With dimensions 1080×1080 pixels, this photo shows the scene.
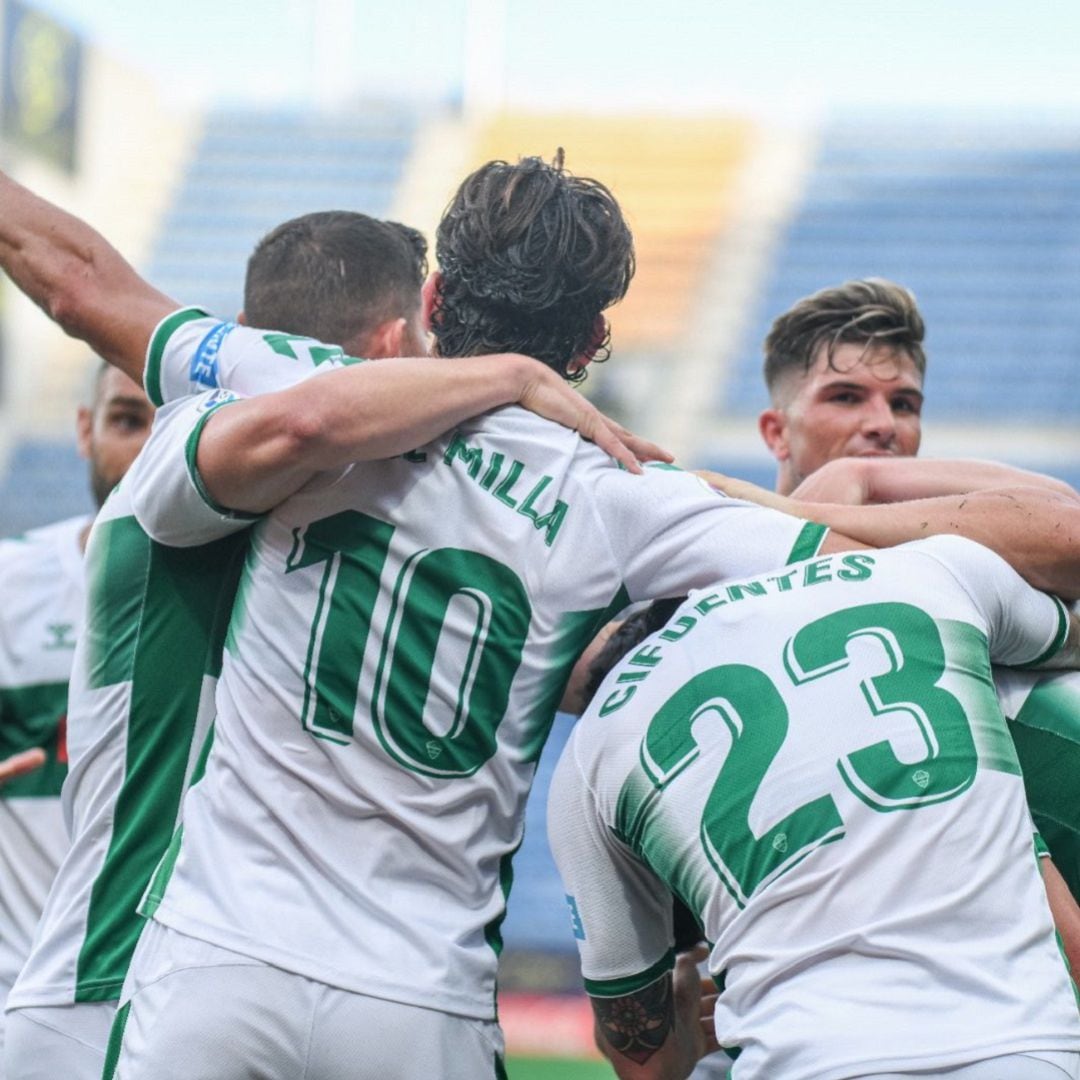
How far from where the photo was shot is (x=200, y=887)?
232cm

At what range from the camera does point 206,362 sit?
2502 millimetres

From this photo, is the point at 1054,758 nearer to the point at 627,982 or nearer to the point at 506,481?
the point at 627,982

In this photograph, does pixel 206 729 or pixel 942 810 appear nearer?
pixel 942 810

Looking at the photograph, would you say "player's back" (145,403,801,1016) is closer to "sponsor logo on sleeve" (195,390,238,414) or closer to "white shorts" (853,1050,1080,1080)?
"sponsor logo on sleeve" (195,390,238,414)

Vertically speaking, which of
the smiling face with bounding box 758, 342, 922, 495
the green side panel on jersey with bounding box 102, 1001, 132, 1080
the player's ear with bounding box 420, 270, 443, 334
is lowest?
the green side panel on jersey with bounding box 102, 1001, 132, 1080

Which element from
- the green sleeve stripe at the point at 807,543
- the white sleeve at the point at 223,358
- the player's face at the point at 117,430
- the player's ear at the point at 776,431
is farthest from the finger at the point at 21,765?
the player's ear at the point at 776,431

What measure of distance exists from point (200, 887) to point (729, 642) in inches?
31.9

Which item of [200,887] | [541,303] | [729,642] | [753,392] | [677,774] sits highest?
[541,303]

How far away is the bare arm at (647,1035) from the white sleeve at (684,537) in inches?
23.8

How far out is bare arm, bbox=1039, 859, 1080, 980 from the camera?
7.29ft

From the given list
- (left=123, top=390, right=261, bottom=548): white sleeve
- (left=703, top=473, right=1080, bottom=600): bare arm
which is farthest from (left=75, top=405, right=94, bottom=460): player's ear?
(left=703, top=473, right=1080, bottom=600): bare arm

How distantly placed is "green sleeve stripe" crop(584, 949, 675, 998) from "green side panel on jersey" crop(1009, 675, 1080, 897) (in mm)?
590

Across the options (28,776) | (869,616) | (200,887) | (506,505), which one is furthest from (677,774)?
(28,776)

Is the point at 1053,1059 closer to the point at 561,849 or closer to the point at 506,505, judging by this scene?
the point at 561,849
